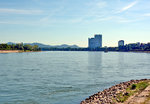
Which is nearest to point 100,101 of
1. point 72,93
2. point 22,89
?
point 72,93

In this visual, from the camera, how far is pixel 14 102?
90.1ft

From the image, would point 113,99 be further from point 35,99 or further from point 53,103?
point 35,99

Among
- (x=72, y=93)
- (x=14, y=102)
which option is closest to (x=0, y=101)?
(x=14, y=102)

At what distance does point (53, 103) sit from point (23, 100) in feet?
15.6

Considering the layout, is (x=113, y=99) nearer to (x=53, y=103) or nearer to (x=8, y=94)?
(x=53, y=103)

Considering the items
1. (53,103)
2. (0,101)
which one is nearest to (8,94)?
(0,101)

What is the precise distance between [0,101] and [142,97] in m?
19.6

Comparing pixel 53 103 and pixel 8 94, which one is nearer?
pixel 53 103

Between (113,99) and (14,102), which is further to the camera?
(14,102)

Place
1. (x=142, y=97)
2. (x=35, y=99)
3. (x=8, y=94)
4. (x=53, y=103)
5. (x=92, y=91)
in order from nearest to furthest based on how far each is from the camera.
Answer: (x=142, y=97), (x=53, y=103), (x=35, y=99), (x=8, y=94), (x=92, y=91)

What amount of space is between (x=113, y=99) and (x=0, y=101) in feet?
52.5

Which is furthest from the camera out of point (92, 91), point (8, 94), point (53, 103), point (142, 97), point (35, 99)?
→ point (92, 91)

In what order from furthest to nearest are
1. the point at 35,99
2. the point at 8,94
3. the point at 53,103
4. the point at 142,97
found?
the point at 8,94 < the point at 35,99 < the point at 53,103 < the point at 142,97

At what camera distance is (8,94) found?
31500mm
